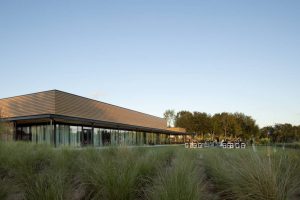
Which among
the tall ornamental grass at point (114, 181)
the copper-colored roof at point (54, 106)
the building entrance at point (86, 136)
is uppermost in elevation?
the copper-colored roof at point (54, 106)

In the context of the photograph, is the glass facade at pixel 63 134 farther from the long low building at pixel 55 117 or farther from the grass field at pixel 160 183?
the grass field at pixel 160 183

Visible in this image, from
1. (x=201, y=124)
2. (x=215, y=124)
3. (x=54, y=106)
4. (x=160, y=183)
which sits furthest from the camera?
(x=201, y=124)

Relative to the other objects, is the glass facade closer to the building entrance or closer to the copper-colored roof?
the building entrance

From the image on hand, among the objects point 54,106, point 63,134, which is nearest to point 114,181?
point 54,106

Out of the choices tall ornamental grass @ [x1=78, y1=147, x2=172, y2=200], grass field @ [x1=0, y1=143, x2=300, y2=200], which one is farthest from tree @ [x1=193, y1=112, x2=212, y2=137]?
tall ornamental grass @ [x1=78, y1=147, x2=172, y2=200]

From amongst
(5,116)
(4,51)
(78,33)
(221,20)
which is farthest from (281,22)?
(5,116)

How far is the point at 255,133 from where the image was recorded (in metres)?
70.2

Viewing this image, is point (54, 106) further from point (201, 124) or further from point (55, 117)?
point (201, 124)

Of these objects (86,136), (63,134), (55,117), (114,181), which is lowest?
(86,136)

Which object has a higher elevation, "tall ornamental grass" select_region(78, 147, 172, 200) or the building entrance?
"tall ornamental grass" select_region(78, 147, 172, 200)

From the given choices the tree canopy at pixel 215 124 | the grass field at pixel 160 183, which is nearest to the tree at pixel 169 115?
the tree canopy at pixel 215 124

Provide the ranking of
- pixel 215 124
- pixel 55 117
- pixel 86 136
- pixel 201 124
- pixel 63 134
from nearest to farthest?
pixel 55 117
pixel 63 134
pixel 86 136
pixel 215 124
pixel 201 124

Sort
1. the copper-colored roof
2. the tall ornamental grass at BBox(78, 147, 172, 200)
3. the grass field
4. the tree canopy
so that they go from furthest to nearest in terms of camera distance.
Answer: the tree canopy
the copper-colored roof
the tall ornamental grass at BBox(78, 147, 172, 200)
the grass field

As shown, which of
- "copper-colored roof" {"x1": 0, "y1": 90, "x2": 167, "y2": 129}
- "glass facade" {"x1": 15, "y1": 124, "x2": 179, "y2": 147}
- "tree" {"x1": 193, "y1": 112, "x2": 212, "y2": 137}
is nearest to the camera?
"copper-colored roof" {"x1": 0, "y1": 90, "x2": 167, "y2": 129}
